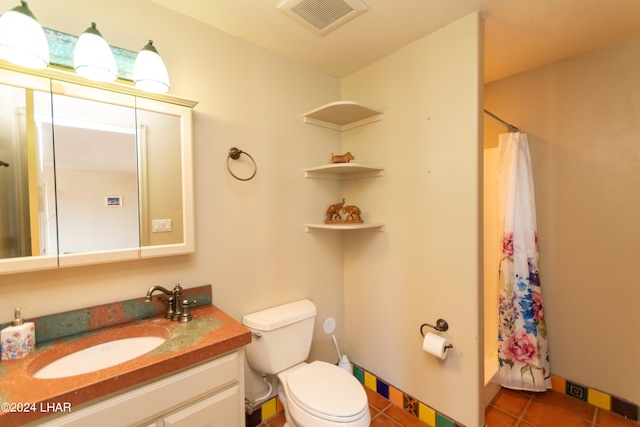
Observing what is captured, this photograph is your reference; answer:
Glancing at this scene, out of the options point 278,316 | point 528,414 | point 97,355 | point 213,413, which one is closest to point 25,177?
point 97,355

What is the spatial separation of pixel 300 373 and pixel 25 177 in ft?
4.96

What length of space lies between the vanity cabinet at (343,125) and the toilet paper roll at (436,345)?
72 centimetres

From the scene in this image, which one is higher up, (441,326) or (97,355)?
(97,355)

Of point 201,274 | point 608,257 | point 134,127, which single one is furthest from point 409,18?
point 608,257

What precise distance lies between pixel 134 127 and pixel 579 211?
2.67 meters

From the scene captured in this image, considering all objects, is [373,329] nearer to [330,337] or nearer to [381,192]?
[330,337]

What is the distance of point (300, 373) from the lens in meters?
1.51

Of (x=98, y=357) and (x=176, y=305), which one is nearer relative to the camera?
(x=98, y=357)

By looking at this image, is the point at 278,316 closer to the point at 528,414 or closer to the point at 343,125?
the point at 343,125

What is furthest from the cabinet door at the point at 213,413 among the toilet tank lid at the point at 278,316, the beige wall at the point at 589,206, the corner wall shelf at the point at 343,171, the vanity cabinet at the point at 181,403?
the beige wall at the point at 589,206

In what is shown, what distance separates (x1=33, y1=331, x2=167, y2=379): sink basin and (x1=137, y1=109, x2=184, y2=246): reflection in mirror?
1.38ft

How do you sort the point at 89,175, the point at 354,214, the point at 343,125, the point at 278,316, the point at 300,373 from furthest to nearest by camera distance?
1. the point at 343,125
2. the point at 354,214
3. the point at 278,316
4. the point at 300,373
5. the point at 89,175

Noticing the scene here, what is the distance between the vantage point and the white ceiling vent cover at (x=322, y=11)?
1.33 metres

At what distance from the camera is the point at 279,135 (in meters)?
1.80
